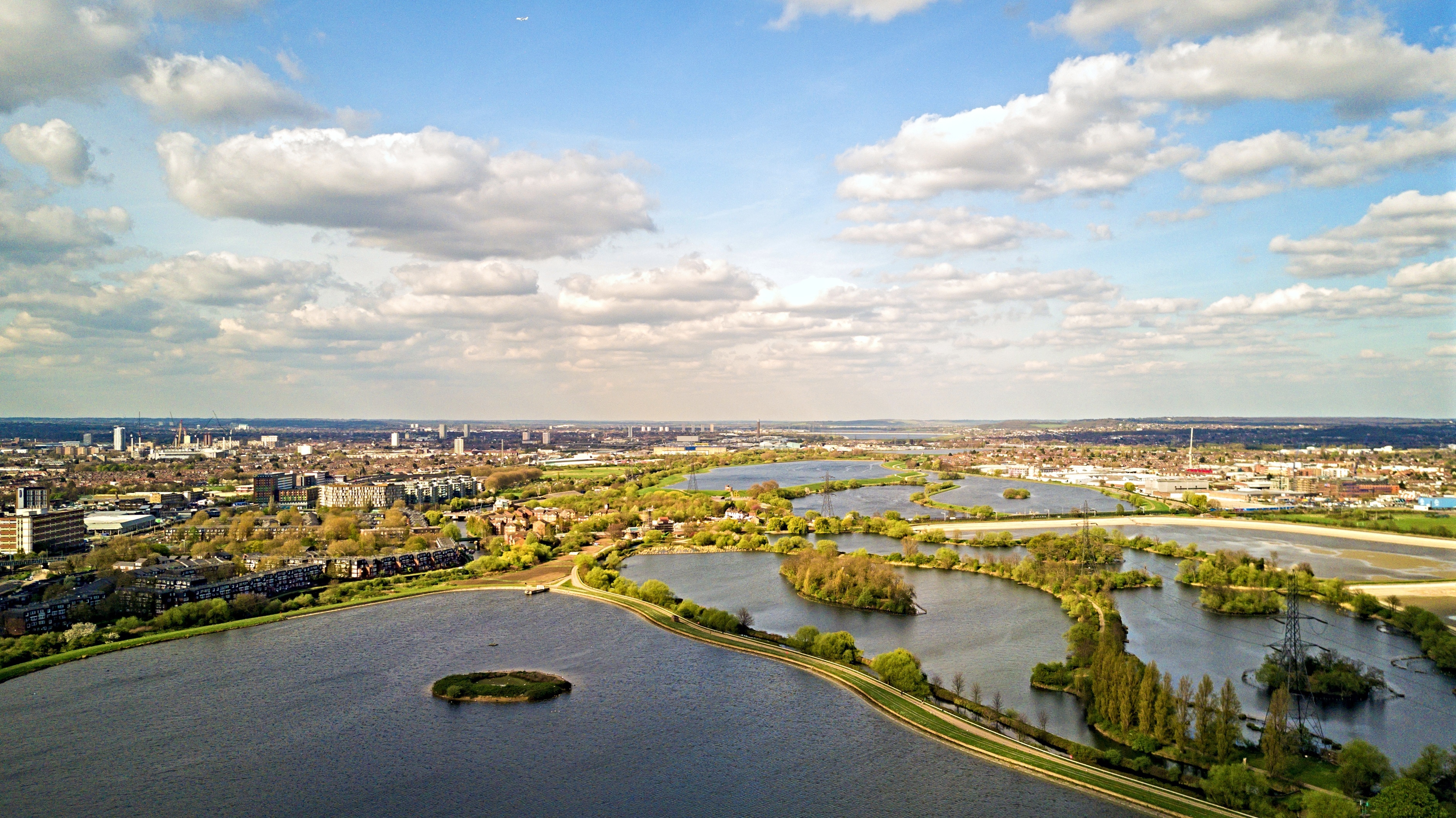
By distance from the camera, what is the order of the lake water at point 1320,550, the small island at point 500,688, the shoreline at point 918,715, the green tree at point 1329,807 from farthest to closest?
the lake water at point 1320,550 < the small island at point 500,688 < the shoreline at point 918,715 < the green tree at point 1329,807

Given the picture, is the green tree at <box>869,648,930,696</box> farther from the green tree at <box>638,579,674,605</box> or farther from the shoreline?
the green tree at <box>638,579,674,605</box>

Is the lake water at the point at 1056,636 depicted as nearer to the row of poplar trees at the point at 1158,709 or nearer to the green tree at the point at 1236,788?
the row of poplar trees at the point at 1158,709

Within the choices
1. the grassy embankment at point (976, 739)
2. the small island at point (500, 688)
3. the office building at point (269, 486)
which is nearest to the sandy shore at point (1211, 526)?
the grassy embankment at point (976, 739)

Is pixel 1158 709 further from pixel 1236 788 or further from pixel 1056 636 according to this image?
pixel 1056 636

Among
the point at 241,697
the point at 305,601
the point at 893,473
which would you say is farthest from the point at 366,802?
the point at 893,473

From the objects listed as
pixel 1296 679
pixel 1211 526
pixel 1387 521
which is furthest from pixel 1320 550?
pixel 1296 679

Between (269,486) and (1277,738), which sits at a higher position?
(269,486)

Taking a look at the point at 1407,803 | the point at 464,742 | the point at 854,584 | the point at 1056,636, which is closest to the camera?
the point at 1407,803

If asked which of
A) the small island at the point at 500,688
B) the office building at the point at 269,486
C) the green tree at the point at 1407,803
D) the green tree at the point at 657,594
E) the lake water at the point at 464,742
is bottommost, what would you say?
the lake water at the point at 464,742
